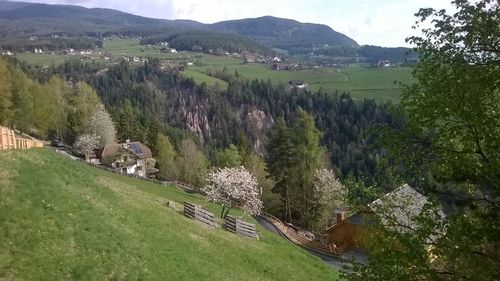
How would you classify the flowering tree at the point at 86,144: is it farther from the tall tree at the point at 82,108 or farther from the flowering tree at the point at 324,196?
the flowering tree at the point at 324,196

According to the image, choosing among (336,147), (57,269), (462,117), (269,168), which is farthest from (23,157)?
(336,147)

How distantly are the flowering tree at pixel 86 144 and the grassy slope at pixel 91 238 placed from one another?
5954 centimetres

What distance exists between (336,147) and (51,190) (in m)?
154

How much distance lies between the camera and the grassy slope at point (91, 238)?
63.6 feet

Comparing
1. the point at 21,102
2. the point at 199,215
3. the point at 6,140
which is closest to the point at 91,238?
the point at 6,140

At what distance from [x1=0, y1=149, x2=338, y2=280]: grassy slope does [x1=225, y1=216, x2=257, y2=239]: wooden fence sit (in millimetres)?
5250

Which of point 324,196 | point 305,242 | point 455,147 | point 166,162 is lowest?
point 166,162

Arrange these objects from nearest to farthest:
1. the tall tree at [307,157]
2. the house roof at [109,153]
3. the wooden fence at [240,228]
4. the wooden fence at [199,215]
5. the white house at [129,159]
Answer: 1. the wooden fence at [199,215]
2. the wooden fence at [240,228]
3. the tall tree at [307,157]
4. the white house at [129,159]
5. the house roof at [109,153]

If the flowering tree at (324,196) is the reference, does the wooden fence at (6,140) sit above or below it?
above

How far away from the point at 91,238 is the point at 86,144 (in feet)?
228

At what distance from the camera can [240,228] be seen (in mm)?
38219

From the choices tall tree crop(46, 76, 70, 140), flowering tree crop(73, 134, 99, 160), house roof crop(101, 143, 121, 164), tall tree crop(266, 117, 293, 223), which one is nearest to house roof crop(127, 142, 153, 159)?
house roof crop(101, 143, 121, 164)

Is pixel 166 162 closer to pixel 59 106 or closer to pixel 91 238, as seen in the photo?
pixel 59 106

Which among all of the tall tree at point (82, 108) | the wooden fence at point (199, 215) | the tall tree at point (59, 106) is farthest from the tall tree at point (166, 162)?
the wooden fence at point (199, 215)
